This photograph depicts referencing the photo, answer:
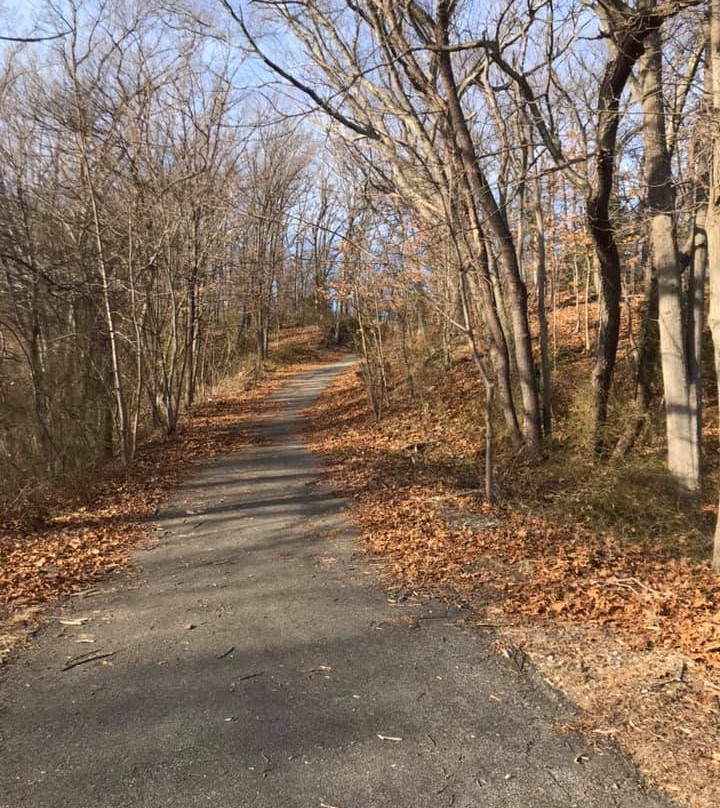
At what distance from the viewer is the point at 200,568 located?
6.23 m

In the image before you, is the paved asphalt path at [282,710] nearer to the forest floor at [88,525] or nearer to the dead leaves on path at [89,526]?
the forest floor at [88,525]

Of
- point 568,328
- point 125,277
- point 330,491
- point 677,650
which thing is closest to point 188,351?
point 125,277

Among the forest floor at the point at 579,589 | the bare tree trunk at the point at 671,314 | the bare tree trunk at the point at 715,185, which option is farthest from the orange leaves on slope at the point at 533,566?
the bare tree trunk at the point at 671,314

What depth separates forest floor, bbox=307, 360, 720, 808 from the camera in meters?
3.12

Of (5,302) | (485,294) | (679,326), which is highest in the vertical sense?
(5,302)

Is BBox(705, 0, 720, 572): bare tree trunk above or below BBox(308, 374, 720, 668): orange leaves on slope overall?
above

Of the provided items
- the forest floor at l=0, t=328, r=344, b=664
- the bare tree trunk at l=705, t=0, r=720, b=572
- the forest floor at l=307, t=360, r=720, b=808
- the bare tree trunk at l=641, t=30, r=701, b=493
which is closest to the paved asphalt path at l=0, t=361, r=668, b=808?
the forest floor at l=307, t=360, r=720, b=808

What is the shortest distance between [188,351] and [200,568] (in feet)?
44.4

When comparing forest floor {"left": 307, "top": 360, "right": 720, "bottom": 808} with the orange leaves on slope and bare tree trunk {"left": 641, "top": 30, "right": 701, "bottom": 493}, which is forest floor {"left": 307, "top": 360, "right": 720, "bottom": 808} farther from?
bare tree trunk {"left": 641, "top": 30, "right": 701, "bottom": 493}

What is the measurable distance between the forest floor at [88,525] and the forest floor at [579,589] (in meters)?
2.92

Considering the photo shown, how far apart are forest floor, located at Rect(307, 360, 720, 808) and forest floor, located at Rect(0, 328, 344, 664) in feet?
9.58

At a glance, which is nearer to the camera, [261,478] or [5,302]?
[261,478]

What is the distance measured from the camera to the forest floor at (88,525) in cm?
562

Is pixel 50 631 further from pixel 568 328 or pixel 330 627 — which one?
pixel 568 328
